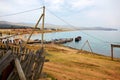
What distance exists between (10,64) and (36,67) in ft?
15.8

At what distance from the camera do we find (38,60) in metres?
8.67

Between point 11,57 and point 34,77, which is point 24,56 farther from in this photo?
point 11,57

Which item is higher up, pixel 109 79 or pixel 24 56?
Result: pixel 24 56

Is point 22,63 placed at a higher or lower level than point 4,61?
lower

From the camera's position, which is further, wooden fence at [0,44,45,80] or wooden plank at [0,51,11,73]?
wooden fence at [0,44,45,80]

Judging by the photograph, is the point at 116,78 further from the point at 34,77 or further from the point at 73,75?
the point at 34,77

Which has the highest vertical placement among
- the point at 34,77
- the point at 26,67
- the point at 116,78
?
the point at 26,67

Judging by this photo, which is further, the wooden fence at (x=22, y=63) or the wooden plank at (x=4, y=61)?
the wooden fence at (x=22, y=63)

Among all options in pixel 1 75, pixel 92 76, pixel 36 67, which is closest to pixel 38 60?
pixel 36 67

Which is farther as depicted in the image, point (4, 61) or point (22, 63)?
point (22, 63)

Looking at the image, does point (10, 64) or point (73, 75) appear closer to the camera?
point (10, 64)

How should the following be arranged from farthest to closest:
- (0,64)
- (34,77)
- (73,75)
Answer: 1. (73,75)
2. (34,77)
3. (0,64)

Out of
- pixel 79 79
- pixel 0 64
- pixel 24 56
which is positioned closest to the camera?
pixel 0 64

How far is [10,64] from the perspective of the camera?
3973 mm
